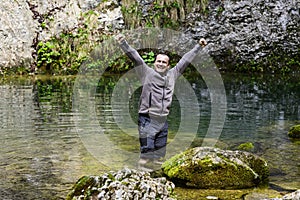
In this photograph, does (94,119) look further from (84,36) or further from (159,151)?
(84,36)

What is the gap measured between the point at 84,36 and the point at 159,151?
23.3 metres

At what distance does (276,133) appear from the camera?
10.6 m

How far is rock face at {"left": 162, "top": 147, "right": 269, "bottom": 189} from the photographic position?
609 centimetres

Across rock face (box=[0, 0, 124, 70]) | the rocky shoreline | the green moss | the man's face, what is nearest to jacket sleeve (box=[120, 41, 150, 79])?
the man's face

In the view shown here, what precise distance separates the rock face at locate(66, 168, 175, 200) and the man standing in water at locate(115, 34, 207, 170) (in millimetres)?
2158

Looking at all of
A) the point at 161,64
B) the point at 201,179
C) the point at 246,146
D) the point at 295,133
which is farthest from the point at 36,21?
the point at 201,179

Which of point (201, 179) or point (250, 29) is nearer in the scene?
point (201, 179)

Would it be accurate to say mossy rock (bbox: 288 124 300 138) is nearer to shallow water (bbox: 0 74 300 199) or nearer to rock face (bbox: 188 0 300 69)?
shallow water (bbox: 0 74 300 199)

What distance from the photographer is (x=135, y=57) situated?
276 inches

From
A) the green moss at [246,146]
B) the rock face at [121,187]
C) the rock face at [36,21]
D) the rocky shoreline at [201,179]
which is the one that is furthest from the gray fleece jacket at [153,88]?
the rock face at [36,21]

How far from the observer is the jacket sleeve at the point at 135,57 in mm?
6941

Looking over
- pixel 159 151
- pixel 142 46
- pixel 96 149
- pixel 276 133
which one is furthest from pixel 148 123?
pixel 142 46

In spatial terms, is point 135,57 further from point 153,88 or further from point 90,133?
point 90,133

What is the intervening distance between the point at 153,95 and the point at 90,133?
3542mm
